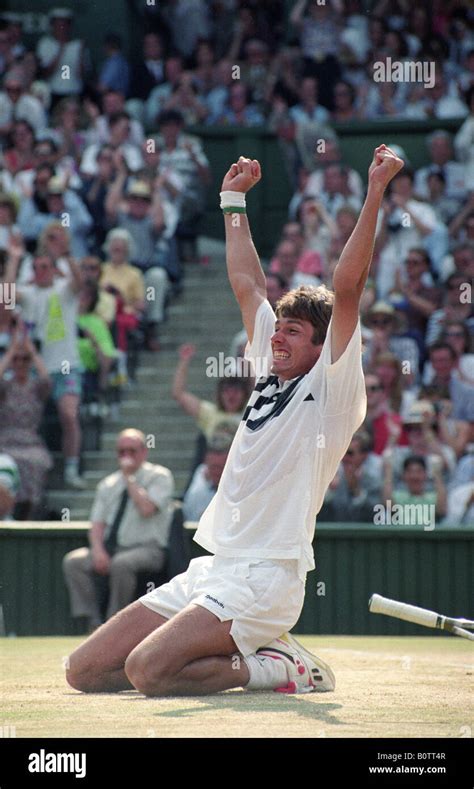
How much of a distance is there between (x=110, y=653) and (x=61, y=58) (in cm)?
1355

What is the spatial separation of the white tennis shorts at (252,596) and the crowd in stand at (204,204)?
212 inches

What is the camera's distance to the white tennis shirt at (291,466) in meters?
6.30

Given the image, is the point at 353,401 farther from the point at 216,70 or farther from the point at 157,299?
the point at 216,70

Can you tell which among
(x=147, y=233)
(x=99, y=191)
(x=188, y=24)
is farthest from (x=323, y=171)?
(x=188, y=24)

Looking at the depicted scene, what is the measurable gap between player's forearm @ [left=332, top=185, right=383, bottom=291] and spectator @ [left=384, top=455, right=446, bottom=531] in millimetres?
6094

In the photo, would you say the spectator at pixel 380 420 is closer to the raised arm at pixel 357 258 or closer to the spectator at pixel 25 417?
the spectator at pixel 25 417

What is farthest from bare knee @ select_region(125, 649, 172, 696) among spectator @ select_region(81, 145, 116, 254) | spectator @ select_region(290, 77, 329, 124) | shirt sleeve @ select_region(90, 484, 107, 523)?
spectator @ select_region(290, 77, 329, 124)

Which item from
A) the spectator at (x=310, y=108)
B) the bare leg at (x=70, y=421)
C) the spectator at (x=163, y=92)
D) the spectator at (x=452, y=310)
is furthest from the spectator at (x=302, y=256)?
the spectator at (x=163, y=92)

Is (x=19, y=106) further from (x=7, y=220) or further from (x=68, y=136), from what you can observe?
(x=7, y=220)

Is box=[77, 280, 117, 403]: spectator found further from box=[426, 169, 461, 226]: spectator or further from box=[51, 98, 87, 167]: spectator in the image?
box=[426, 169, 461, 226]: spectator

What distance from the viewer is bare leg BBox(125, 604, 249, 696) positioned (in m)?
6.18

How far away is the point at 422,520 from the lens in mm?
11930

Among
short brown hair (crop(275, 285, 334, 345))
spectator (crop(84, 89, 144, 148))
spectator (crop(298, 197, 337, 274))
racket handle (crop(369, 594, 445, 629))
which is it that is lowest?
racket handle (crop(369, 594, 445, 629))

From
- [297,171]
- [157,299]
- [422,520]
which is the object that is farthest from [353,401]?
[297,171]
